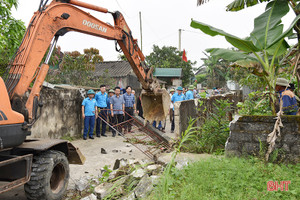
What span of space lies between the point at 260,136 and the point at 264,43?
59.1 inches

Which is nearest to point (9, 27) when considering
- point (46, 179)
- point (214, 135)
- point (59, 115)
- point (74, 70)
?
point (59, 115)

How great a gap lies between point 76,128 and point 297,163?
24.8 feet

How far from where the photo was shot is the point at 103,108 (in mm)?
9734

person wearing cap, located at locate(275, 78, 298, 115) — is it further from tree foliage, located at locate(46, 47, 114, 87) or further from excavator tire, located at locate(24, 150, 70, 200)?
tree foliage, located at locate(46, 47, 114, 87)

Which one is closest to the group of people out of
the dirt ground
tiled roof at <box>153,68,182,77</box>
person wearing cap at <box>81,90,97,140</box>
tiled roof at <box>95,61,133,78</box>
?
person wearing cap at <box>81,90,97,140</box>

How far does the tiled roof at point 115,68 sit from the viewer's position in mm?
22175

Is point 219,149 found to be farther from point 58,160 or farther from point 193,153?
point 58,160

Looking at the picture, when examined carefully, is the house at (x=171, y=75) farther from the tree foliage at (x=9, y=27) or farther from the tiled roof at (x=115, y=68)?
the tree foliage at (x=9, y=27)

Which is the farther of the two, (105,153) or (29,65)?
(105,153)

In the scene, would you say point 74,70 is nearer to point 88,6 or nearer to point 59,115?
point 59,115

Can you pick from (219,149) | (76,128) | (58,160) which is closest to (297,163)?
Answer: (219,149)

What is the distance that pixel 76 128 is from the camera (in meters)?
9.26

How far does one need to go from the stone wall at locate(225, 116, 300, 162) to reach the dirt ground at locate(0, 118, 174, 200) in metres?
2.97

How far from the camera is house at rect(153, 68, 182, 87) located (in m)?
29.7
